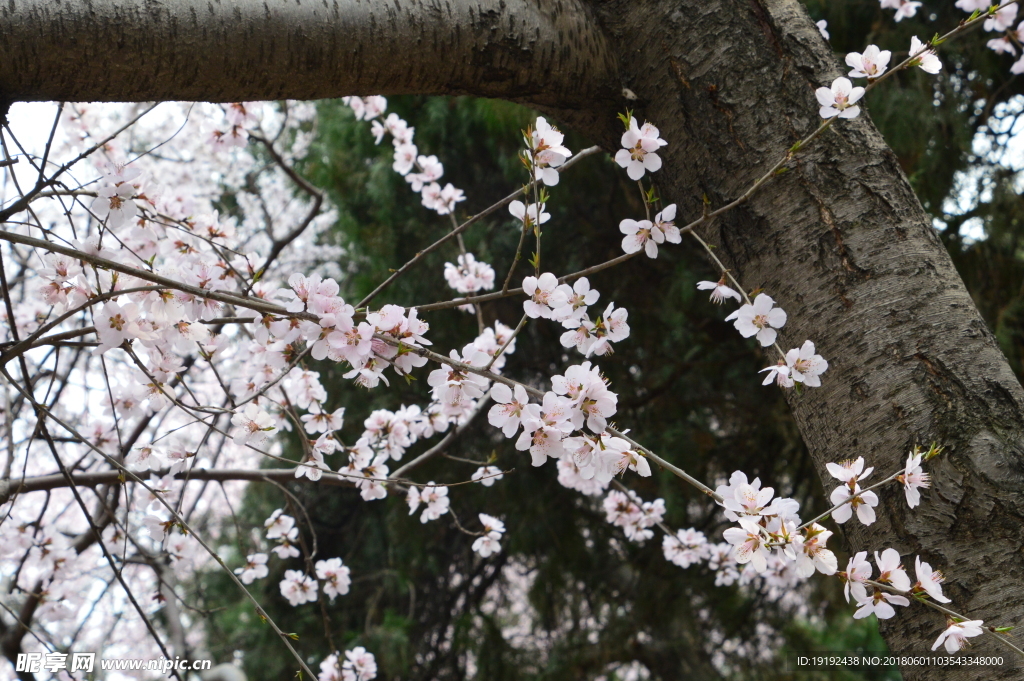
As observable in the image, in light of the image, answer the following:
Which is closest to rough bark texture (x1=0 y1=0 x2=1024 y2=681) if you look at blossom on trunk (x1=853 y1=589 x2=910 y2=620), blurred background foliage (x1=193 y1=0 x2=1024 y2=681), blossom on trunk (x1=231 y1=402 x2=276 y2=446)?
blossom on trunk (x1=853 y1=589 x2=910 y2=620)

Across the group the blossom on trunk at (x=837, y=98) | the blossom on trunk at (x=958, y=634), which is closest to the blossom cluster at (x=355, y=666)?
the blossom on trunk at (x=958, y=634)

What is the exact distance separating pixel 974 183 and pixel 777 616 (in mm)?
2378

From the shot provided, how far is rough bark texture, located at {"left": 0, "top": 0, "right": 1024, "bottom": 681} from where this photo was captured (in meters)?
0.96

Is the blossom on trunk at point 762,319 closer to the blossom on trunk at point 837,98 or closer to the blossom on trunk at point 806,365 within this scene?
the blossom on trunk at point 806,365

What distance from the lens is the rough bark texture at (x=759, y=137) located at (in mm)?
957

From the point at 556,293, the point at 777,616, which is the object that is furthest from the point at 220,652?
the point at 556,293

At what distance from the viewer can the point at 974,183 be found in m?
2.82

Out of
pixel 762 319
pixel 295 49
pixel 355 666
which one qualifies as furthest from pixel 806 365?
pixel 355 666

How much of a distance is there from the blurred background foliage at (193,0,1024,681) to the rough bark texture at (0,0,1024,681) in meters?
1.45

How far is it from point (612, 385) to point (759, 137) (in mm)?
2197

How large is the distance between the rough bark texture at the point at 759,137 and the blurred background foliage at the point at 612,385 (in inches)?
A: 56.9

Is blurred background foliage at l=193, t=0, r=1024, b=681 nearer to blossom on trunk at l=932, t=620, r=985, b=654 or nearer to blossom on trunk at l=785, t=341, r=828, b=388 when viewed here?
blossom on trunk at l=785, t=341, r=828, b=388

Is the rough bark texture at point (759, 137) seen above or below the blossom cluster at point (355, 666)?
above

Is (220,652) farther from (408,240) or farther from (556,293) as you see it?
(556,293)
